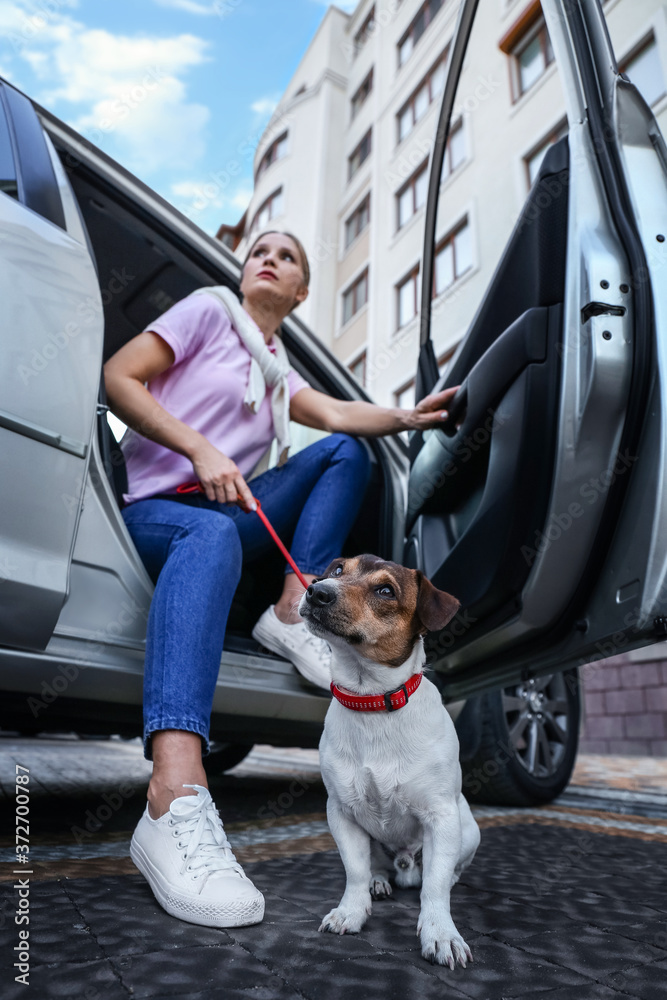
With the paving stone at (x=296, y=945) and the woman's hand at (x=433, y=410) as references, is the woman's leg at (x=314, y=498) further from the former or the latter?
the paving stone at (x=296, y=945)

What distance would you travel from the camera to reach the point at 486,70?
36.5ft

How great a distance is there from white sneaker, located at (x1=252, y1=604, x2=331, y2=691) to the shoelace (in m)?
0.66

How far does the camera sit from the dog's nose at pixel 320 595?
137 centimetres

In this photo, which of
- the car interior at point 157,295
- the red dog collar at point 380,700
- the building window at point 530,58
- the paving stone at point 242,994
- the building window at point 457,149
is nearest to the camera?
the paving stone at point 242,994

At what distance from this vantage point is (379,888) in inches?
58.1

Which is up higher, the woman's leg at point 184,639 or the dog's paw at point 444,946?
the woman's leg at point 184,639

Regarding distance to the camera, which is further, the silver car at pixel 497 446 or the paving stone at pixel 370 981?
the silver car at pixel 497 446

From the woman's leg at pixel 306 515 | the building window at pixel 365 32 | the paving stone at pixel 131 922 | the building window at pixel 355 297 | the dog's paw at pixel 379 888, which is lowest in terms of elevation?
the dog's paw at pixel 379 888

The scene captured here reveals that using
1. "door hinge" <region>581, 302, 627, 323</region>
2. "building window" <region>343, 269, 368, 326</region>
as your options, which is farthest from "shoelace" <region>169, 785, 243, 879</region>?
"building window" <region>343, 269, 368, 326</region>

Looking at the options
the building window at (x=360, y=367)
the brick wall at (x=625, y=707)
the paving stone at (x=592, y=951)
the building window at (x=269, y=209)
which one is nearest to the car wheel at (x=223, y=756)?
the paving stone at (x=592, y=951)

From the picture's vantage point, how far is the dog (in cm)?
127

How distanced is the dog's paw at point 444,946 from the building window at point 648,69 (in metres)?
9.19

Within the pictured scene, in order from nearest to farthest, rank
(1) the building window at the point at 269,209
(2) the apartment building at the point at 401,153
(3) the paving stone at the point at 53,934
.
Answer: (3) the paving stone at the point at 53,934 < (2) the apartment building at the point at 401,153 < (1) the building window at the point at 269,209

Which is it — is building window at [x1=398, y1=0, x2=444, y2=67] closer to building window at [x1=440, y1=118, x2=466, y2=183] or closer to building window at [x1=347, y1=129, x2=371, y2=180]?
building window at [x1=347, y1=129, x2=371, y2=180]
